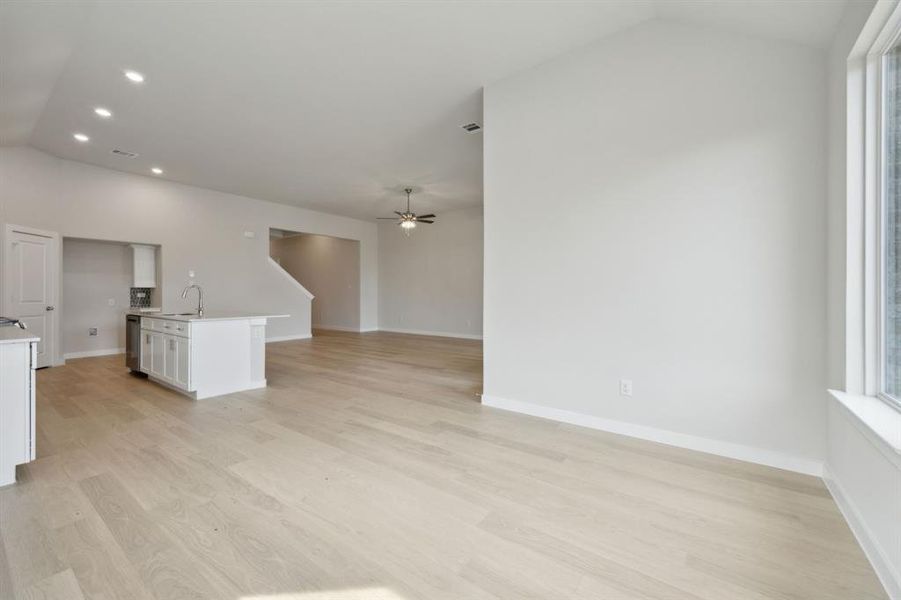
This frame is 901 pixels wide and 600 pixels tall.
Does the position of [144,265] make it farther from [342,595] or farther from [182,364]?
[342,595]

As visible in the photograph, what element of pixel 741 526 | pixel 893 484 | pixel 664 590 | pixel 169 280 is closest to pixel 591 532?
pixel 664 590

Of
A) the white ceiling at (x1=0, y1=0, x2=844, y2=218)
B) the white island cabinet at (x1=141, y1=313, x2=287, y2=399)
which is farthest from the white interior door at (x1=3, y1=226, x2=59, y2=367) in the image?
the white island cabinet at (x1=141, y1=313, x2=287, y2=399)

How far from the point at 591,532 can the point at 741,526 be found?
0.74m

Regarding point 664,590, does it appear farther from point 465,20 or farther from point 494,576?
point 465,20

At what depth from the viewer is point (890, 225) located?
183 cm

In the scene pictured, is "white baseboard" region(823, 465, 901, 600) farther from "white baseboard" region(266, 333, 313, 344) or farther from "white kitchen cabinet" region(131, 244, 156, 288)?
"white kitchen cabinet" region(131, 244, 156, 288)

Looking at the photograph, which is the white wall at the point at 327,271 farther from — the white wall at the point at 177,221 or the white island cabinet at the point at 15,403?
the white island cabinet at the point at 15,403

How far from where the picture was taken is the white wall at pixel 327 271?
1051cm

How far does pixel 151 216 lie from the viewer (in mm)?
6629

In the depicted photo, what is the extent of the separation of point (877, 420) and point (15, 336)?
4506 mm

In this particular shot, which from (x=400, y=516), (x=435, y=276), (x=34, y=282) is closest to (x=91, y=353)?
(x=34, y=282)

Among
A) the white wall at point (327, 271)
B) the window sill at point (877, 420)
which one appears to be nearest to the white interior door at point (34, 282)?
the white wall at point (327, 271)

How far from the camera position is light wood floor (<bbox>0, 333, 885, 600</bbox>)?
1.46 meters

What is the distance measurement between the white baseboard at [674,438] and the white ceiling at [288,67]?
2.55m
